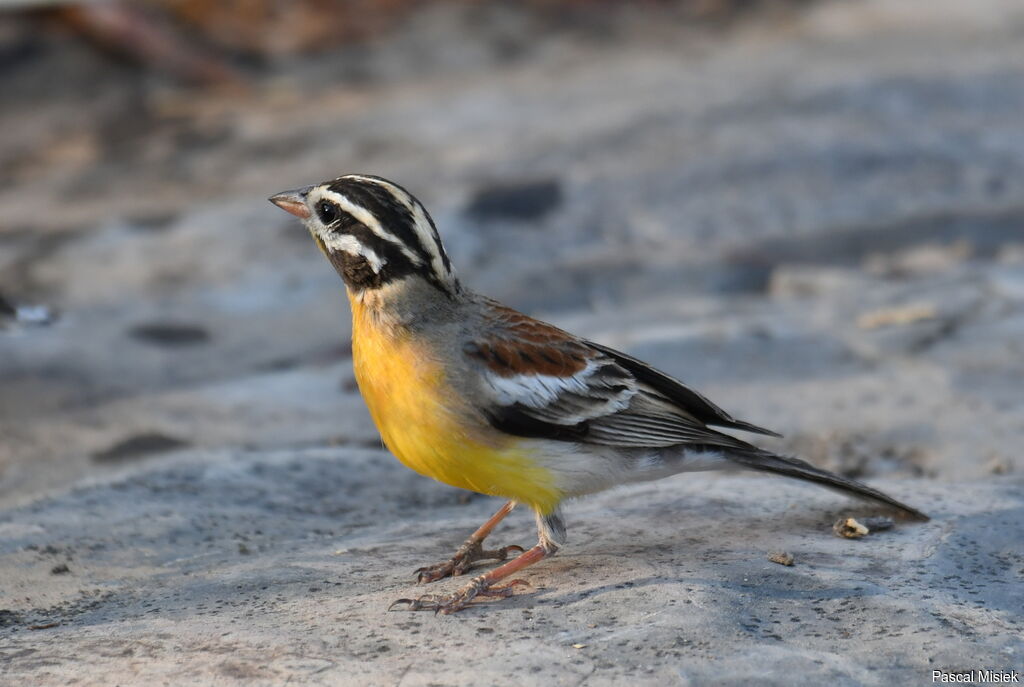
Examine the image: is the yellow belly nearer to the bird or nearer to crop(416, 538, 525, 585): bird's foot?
the bird

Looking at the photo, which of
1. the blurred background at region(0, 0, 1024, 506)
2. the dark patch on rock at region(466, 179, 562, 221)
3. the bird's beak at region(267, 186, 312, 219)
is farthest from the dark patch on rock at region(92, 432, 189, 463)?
the dark patch on rock at region(466, 179, 562, 221)

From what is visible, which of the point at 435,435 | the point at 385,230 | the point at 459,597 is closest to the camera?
the point at 459,597

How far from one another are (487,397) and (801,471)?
1730 millimetres

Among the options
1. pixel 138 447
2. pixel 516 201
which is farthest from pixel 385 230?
pixel 516 201

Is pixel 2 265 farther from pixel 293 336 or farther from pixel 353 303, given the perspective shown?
pixel 353 303

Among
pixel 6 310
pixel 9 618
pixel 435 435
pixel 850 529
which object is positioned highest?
pixel 6 310

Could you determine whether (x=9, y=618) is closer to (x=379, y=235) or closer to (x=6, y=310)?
(x=379, y=235)

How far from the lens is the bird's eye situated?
6555mm

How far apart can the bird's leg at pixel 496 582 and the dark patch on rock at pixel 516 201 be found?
6333 millimetres

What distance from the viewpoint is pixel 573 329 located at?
10.5 meters

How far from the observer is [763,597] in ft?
18.7

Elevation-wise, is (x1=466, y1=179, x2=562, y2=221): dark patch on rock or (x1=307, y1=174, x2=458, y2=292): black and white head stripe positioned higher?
(x1=466, y1=179, x2=562, y2=221): dark patch on rock

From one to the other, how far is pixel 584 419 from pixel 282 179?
25.1ft

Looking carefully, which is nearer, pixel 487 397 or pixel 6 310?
pixel 487 397
